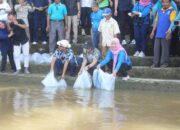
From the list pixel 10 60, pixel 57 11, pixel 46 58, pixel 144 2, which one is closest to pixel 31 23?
pixel 57 11

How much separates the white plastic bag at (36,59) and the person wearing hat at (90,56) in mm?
1810

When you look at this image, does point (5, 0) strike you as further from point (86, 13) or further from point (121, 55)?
point (121, 55)

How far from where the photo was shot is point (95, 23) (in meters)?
14.3

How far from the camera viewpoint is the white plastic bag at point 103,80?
12414 mm

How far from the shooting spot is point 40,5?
15500 millimetres

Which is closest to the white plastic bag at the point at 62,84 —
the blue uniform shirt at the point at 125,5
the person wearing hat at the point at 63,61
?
the person wearing hat at the point at 63,61

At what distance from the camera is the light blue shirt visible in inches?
580

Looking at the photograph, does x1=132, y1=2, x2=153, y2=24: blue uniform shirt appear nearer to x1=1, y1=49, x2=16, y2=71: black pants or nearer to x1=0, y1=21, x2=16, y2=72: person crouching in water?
x1=0, y1=21, x2=16, y2=72: person crouching in water

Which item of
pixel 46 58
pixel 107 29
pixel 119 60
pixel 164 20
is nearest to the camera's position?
pixel 119 60

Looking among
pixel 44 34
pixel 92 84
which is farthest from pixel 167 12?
pixel 44 34

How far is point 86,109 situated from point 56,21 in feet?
18.9

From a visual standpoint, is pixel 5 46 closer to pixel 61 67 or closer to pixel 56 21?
pixel 56 21

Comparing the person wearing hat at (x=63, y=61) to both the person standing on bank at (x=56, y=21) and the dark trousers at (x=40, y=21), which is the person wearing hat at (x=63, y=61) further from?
the dark trousers at (x=40, y=21)

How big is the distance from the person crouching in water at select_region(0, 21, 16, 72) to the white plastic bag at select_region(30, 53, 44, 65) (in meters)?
0.70
